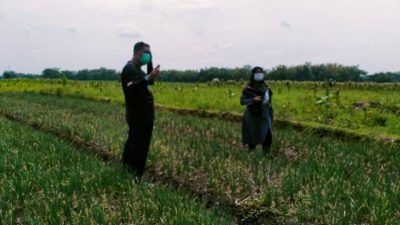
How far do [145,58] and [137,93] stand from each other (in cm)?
49

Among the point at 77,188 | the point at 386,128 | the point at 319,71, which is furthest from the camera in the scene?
the point at 319,71

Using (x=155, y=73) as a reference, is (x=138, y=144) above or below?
below

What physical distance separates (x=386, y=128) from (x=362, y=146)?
2643 mm

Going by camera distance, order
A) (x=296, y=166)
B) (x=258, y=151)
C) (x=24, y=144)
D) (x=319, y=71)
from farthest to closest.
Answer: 1. (x=319, y=71)
2. (x=24, y=144)
3. (x=258, y=151)
4. (x=296, y=166)

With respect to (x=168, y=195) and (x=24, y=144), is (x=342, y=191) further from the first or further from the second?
(x=24, y=144)

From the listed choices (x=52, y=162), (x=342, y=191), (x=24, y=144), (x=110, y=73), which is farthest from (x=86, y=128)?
(x=110, y=73)

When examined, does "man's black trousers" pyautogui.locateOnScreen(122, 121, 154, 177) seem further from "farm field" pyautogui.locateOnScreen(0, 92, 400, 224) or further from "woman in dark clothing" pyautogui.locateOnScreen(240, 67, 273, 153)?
"woman in dark clothing" pyautogui.locateOnScreen(240, 67, 273, 153)

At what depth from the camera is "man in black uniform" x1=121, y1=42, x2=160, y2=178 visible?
7.21m

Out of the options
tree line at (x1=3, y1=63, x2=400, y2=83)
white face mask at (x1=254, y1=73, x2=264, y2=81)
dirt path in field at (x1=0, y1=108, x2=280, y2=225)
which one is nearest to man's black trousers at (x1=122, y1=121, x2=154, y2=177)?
dirt path in field at (x1=0, y1=108, x2=280, y2=225)

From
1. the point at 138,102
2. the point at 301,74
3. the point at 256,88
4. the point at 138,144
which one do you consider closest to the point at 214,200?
the point at 138,144

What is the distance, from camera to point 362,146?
9.37 meters

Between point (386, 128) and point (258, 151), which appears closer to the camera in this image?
point (258, 151)

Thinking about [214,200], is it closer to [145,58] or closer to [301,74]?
[145,58]

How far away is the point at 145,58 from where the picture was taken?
7.23m
